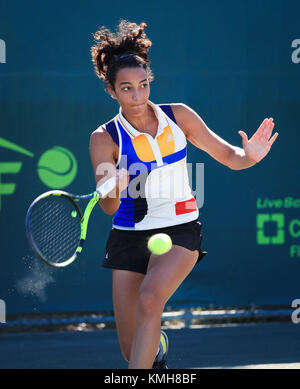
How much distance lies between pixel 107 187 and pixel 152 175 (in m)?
0.40

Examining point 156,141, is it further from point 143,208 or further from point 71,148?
point 71,148

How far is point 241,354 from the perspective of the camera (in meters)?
4.98

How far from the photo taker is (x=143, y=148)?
373 cm

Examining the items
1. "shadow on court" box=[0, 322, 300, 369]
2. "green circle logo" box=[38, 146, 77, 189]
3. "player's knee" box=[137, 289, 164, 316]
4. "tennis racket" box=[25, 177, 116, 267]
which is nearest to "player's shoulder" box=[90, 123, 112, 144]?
"tennis racket" box=[25, 177, 116, 267]

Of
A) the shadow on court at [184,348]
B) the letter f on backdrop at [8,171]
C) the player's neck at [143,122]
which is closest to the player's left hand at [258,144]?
the player's neck at [143,122]

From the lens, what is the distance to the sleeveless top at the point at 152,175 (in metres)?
3.72

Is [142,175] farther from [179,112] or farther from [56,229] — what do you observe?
[56,229]

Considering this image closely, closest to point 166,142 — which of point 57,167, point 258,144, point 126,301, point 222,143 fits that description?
point 222,143

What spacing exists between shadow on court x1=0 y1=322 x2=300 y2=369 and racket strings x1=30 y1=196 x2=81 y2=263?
0.84 metres

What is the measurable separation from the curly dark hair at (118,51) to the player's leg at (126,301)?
1.00 meters

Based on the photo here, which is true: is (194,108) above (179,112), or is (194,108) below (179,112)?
above

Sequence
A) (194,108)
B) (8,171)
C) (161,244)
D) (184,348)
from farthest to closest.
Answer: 1. (194,108)
2. (8,171)
3. (184,348)
4. (161,244)

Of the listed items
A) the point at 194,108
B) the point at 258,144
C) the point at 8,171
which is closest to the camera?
the point at 258,144
